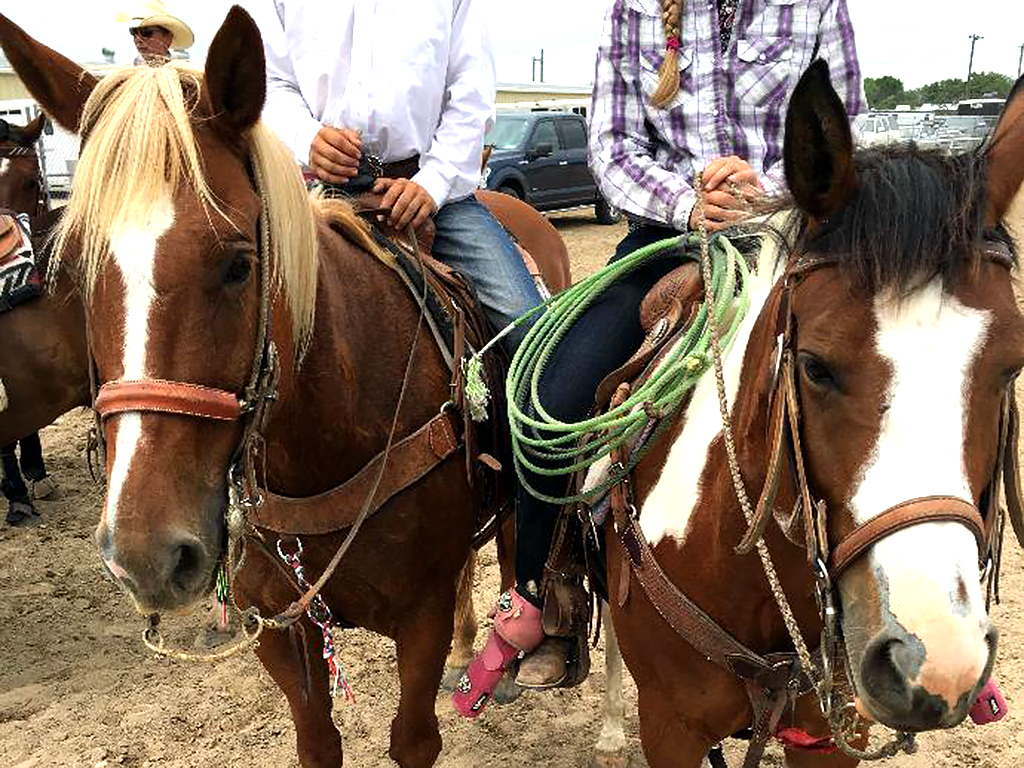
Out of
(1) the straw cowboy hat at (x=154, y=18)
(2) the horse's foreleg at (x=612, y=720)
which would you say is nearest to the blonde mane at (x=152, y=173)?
(2) the horse's foreleg at (x=612, y=720)

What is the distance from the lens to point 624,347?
240cm

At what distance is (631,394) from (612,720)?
1699 millimetres

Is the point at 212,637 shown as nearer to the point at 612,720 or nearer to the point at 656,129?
the point at 612,720

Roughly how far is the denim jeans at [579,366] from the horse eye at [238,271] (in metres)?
0.94

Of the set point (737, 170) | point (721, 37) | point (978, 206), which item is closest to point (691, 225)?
point (737, 170)

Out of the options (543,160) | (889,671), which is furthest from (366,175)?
(543,160)

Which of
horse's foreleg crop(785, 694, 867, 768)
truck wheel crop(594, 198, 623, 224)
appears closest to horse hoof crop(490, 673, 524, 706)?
horse's foreleg crop(785, 694, 867, 768)

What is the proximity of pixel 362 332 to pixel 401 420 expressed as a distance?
0.26m

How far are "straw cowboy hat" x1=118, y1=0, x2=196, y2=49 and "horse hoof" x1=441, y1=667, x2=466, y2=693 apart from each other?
139 inches

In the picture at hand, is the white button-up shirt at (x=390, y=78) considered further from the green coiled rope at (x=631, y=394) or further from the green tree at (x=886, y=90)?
the green tree at (x=886, y=90)

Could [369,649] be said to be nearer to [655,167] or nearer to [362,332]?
[362,332]

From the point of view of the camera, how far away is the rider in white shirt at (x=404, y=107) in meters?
2.67

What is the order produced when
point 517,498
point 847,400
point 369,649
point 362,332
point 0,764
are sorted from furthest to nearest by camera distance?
point 369,649 < point 0,764 < point 517,498 < point 362,332 < point 847,400

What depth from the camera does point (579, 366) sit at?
2.35m
